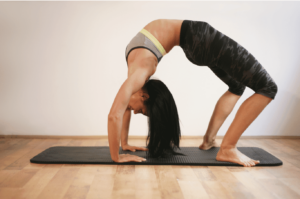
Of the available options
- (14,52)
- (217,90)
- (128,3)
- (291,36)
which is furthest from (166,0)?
(14,52)

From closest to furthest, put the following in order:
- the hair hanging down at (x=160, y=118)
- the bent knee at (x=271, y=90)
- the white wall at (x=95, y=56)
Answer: the bent knee at (x=271, y=90) → the hair hanging down at (x=160, y=118) → the white wall at (x=95, y=56)

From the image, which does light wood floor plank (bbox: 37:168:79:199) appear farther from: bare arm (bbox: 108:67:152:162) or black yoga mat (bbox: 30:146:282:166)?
bare arm (bbox: 108:67:152:162)

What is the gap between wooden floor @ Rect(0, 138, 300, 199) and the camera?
3.84ft

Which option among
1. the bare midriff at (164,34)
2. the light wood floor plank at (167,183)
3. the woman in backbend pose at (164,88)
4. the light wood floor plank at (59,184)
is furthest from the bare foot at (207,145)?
the light wood floor plank at (59,184)

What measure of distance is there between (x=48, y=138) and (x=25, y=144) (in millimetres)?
314

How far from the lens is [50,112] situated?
Result: 2.55 metres

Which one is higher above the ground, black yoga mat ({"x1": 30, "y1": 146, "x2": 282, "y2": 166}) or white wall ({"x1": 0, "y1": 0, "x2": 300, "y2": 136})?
white wall ({"x1": 0, "y1": 0, "x2": 300, "y2": 136})

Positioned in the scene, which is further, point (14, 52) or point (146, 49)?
point (14, 52)

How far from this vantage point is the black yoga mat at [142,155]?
1.61 meters

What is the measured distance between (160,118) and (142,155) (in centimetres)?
34

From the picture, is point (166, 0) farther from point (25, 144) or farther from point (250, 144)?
point (25, 144)

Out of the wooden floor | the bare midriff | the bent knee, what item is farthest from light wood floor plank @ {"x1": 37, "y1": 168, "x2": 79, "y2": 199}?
the bent knee

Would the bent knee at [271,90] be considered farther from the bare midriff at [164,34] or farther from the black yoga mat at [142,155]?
the bare midriff at [164,34]

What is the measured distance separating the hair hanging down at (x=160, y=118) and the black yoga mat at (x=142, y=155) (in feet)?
0.34
